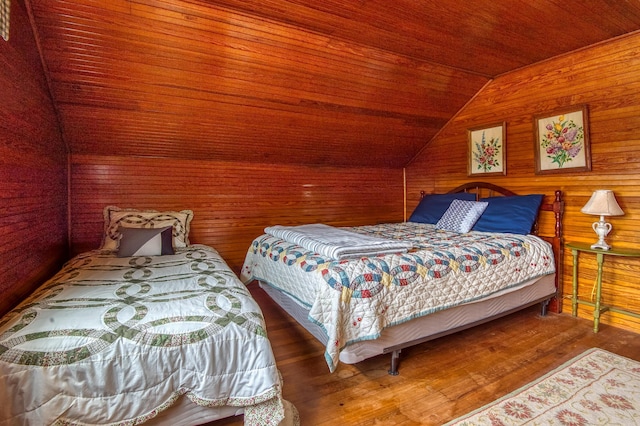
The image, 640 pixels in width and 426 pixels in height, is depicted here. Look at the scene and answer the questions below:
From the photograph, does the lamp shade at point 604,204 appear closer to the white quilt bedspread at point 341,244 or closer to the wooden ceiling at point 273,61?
the wooden ceiling at point 273,61

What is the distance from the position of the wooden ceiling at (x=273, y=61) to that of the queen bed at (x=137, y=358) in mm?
1634

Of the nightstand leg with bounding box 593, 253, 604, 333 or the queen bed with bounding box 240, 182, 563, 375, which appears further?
the nightstand leg with bounding box 593, 253, 604, 333

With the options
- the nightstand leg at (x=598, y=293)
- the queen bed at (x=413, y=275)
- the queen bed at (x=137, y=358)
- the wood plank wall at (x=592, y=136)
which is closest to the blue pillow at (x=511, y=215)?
the queen bed at (x=413, y=275)

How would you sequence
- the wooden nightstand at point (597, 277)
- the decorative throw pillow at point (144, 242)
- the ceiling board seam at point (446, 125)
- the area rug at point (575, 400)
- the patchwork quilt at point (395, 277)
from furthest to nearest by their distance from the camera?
the ceiling board seam at point (446, 125)
the decorative throw pillow at point (144, 242)
the wooden nightstand at point (597, 277)
the patchwork quilt at point (395, 277)
the area rug at point (575, 400)

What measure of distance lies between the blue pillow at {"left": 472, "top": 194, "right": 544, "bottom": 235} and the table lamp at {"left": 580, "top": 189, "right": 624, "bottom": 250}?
420 mm

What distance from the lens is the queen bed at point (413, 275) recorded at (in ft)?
5.94

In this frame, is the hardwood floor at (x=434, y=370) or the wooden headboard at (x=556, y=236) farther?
the wooden headboard at (x=556, y=236)

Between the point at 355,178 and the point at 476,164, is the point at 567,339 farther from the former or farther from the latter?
the point at 355,178

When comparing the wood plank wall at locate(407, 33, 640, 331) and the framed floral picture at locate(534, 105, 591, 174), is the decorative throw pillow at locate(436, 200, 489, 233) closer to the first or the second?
the wood plank wall at locate(407, 33, 640, 331)

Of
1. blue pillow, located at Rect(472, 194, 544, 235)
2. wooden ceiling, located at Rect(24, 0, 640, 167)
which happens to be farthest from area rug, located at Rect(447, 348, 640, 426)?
wooden ceiling, located at Rect(24, 0, 640, 167)

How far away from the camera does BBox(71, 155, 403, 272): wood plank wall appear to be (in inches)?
125

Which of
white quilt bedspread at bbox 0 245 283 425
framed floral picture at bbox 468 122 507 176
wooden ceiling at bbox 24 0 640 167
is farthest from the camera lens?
framed floral picture at bbox 468 122 507 176

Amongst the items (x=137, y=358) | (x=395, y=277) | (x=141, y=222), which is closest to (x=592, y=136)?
(x=395, y=277)

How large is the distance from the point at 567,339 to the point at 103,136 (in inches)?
165
